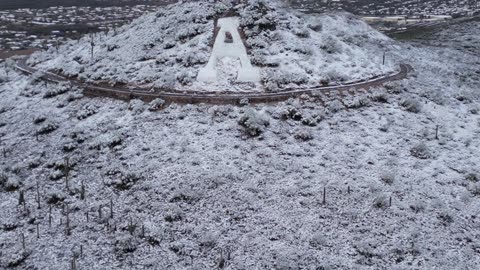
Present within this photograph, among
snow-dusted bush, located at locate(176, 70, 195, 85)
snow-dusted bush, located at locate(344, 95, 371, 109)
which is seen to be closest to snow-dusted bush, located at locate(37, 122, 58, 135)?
snow-dusted bush, located at locate(176, 70, 195, 85)

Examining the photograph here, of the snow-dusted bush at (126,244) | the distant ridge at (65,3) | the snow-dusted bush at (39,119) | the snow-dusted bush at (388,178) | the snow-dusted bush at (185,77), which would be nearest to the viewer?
the snow-dusted bush at (126,244)

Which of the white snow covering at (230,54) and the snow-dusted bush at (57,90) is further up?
the white snow covering at (230,54)

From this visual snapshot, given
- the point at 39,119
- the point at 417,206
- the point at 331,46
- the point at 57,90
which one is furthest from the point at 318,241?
the point at 57,90

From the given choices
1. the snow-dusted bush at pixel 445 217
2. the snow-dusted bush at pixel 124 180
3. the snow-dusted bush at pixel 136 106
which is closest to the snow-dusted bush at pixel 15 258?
the snow-dusted bush at pixel 124 180

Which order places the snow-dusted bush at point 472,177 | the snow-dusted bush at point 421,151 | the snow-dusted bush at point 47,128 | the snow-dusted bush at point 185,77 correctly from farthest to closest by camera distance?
the snow-dusted bush at point 185,77 → the snow-dusted bush at point 47,128 → the snow-dusted bush at point 421,151 → the snow-dusted bush at point 472,177

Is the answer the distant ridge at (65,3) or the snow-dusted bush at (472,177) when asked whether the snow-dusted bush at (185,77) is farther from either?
the distant ridge at (65,3)
